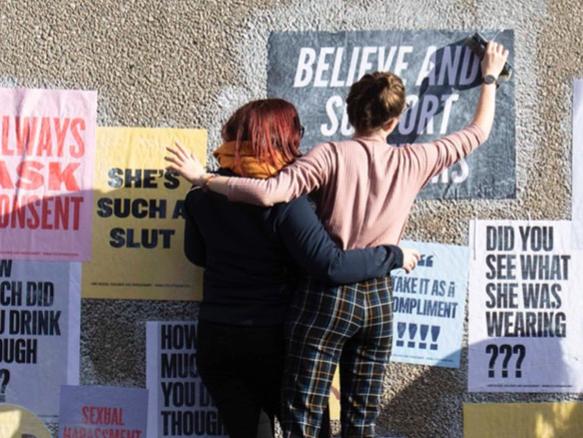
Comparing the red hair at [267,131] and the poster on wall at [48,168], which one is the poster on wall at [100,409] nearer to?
the poster on wall at [48,168]

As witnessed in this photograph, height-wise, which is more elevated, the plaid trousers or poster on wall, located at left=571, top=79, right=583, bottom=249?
poster on wall, located at left=571, top=79, right=583, bottom=249

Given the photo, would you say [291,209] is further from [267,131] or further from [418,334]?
[418,334]

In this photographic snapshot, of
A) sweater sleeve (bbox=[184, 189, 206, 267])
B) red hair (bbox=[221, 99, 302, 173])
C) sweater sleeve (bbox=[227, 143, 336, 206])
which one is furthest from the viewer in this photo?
sweater sleeve (bbox=[184, 189, 206, 267])

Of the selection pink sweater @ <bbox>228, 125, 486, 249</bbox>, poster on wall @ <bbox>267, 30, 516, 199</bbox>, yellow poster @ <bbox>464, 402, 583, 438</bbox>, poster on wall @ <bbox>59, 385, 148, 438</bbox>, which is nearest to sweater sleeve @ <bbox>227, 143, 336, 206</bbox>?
pink sweater @ <bbox>228, 125, 486, 249</bbox>

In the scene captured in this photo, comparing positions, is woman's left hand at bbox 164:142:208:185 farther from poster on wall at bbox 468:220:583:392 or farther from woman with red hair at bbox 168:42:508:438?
poster on wall at bbox 468:220:583:392

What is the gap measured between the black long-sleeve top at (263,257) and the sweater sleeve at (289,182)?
7 centimetres

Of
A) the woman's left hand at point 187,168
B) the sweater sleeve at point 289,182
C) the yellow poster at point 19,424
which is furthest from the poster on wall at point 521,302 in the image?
the yellow poster at point 19,424

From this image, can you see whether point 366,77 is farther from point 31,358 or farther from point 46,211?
point 31,358

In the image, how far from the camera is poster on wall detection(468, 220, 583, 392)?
403 cm

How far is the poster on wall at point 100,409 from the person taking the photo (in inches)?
159

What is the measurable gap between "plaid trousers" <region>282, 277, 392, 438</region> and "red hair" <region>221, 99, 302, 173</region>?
46cm

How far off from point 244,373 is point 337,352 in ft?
1.20

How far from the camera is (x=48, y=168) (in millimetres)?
4008

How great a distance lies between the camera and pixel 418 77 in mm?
4012
